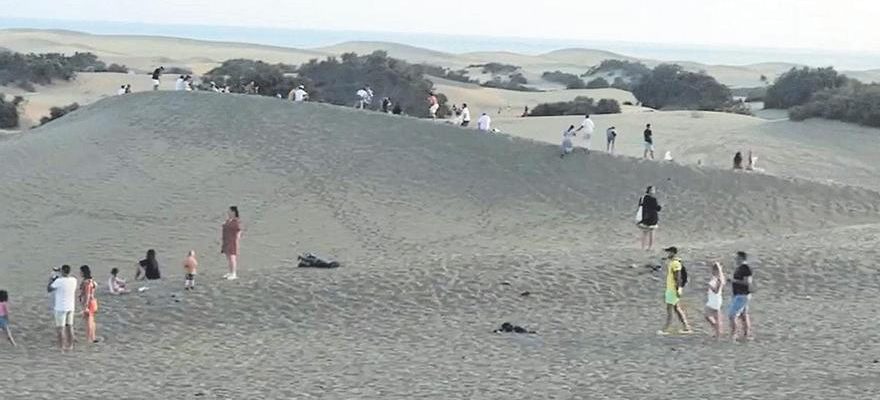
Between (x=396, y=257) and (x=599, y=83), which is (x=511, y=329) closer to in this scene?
(x=396, y=257)

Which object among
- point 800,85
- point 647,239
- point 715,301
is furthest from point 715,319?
point 800,85

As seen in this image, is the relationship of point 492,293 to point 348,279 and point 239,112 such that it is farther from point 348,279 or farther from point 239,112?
point 239,112

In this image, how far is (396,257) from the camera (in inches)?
846

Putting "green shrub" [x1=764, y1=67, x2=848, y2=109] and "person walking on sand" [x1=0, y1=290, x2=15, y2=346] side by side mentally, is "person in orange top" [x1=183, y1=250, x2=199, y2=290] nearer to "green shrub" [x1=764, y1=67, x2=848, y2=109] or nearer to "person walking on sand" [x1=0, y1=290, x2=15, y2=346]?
"person walking on sand" [x1=0, y1=290, x2=15, y2=346]

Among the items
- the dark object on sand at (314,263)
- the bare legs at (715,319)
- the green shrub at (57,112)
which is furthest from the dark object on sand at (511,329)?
the green shrub at (57,112)

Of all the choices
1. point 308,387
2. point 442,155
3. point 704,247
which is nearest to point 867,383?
point 308,387

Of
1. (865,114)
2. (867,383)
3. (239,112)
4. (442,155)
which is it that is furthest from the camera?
(865,114)

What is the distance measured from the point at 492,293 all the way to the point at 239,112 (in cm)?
1557

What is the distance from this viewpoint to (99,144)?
28.6 m

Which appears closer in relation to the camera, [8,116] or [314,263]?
[314,263]

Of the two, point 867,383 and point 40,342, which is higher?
point 867,383

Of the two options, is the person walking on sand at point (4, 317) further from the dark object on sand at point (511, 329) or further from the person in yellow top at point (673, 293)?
the person in yellow top at point (673, 293)

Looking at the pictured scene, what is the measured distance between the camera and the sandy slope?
41.1 feet

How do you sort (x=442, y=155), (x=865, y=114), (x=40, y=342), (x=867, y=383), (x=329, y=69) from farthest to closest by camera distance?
(x=329, y=69)
(x=865, y=114)
(x=442, y=155)
(x=40, y=342)
(x=867, y=383)
